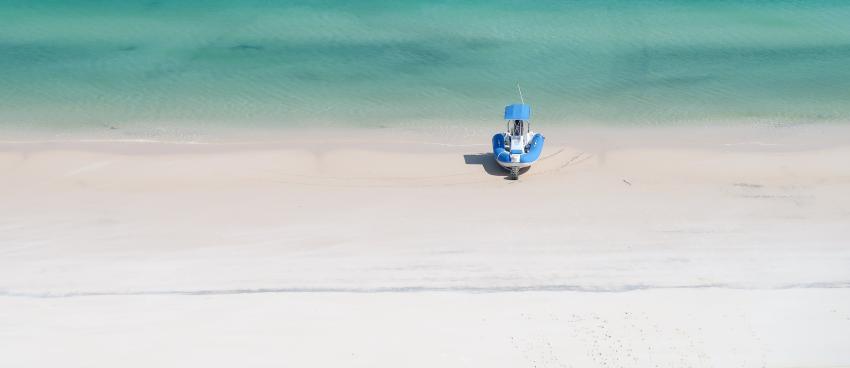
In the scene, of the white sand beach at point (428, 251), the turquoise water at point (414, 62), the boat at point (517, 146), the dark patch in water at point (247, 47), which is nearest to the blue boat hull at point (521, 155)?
the boat at point (517, 146)

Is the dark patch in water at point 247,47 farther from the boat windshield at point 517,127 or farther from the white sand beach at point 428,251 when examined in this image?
the boat windshield at point 517,127

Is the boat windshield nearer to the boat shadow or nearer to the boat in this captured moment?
the boat

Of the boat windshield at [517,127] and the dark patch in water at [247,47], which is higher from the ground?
the boat windshield at [517,127]

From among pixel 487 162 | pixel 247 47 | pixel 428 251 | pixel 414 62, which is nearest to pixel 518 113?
pixel 487 162

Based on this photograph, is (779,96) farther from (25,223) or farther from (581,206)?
(25,223)

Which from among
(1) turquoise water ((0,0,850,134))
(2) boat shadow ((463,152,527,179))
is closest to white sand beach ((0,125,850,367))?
(2) boat shadow ((463,152,527,179))

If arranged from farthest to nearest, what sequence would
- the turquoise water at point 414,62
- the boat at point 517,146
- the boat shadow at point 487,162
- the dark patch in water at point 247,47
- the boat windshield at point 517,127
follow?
the dark patch in water at point 247,47, the turquoise water at point 414,62, the boat windshield at point 517,127, the boat shadow at point 487,162, the boat at point 517,146
